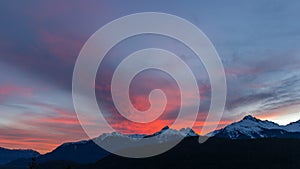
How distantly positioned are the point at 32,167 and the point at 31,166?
0.16m

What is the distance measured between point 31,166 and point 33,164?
719 mm

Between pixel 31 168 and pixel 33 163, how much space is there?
36.4 inches

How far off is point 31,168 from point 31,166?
0.55 ft

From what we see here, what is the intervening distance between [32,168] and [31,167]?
0.49 meters

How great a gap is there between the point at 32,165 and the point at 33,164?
0.32 metres

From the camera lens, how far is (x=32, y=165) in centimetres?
2588

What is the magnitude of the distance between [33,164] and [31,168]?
2.68 feet

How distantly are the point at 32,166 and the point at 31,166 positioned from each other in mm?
310

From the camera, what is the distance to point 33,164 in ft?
84.1

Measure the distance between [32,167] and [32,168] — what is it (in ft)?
1.55

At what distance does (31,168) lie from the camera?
26203 millimetres

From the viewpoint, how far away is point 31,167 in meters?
26.1

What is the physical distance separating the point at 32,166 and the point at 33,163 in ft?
1.74

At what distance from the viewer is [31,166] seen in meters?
26.2
